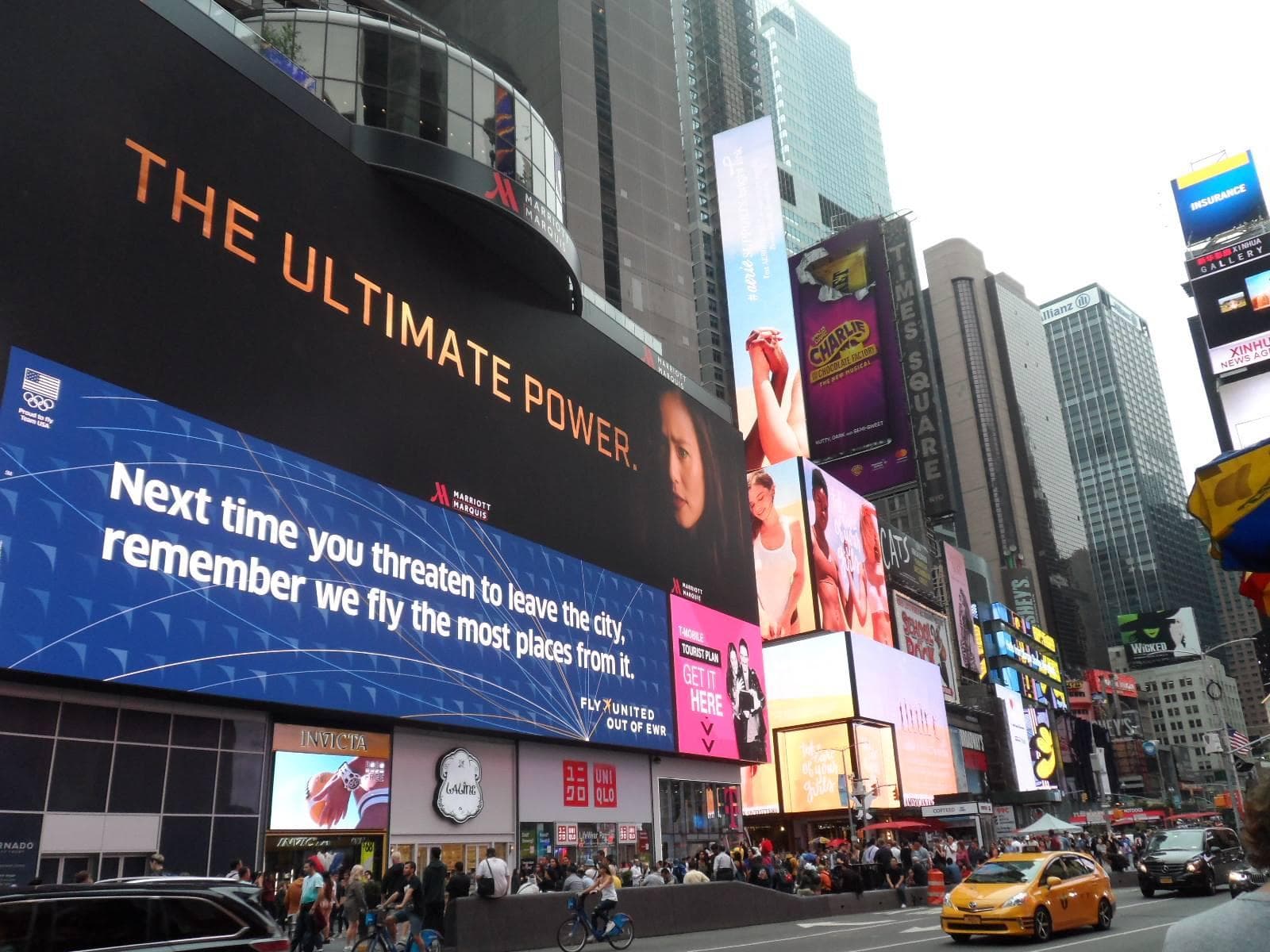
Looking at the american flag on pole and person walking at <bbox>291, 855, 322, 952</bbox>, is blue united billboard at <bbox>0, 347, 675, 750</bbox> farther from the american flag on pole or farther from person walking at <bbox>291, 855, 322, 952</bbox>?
the american flag on pole

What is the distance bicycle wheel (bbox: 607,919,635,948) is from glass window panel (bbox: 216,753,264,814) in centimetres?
757

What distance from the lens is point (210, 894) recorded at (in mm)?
8047

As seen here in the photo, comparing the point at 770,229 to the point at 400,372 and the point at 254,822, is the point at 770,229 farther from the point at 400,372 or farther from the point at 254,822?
the point at 254,822

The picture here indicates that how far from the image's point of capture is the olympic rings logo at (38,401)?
16562 millimetres

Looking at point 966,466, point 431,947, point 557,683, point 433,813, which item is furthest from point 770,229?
point 966,466

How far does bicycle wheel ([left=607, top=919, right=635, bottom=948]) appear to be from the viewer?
1809 centimetres

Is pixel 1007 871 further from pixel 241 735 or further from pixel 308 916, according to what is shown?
pixel 241 735

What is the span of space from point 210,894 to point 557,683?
19617 millimetres

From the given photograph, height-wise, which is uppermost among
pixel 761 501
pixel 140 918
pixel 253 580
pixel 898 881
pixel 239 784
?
pixel 761 501

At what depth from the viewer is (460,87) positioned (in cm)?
2827

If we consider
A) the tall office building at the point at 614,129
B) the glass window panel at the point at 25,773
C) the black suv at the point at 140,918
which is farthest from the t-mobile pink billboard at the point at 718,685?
the tall office building at the point at 614,129

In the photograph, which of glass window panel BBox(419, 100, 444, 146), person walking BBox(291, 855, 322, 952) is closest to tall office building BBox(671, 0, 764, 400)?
glass window panel BBox(419, 100, 444, 146)

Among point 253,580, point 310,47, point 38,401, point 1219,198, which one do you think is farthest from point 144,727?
point 1219,198

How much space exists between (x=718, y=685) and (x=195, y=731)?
2001 centimetres
